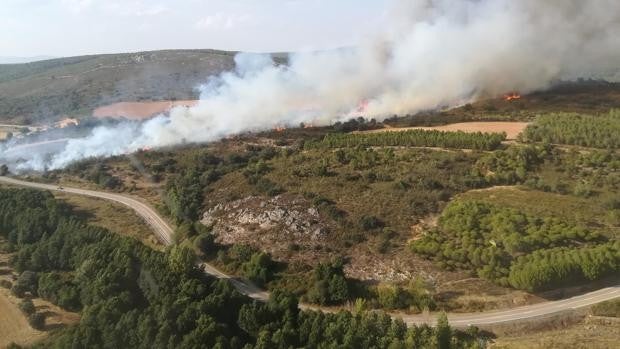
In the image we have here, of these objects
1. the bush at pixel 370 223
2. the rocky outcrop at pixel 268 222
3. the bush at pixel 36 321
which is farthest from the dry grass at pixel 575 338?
the bush at pixel 36 321

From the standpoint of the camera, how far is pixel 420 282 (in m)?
46.5

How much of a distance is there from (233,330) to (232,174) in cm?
4131

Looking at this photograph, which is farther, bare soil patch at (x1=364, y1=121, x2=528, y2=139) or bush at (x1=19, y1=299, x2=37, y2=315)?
bare soil patch at (x1=364, y1=121, x2=528, y2=139)

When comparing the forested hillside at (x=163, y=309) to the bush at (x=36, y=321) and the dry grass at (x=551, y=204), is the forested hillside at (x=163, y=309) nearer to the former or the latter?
the bush at (x=36, y=321)

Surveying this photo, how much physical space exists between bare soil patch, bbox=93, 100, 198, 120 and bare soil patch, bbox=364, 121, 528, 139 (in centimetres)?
5560

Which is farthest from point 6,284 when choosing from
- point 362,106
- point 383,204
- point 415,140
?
point 362,106

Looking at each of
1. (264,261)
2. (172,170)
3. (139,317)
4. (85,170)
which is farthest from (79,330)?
(85,170)

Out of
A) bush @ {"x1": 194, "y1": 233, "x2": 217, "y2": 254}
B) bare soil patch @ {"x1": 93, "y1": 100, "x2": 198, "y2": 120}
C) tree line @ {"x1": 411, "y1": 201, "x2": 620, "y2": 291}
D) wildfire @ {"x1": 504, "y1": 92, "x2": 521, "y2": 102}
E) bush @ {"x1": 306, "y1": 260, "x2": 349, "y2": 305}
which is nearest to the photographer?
tree line @ {"x1": 411, "y1": 201, "x2": 620, "y2": 291}

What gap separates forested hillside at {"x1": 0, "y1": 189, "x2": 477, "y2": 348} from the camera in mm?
36156

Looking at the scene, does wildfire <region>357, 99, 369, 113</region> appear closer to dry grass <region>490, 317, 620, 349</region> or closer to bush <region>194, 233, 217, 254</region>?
bush <region>194, 233, 217, 254</region>

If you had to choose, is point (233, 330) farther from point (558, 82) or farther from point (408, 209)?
point (558, 82)

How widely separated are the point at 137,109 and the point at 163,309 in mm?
101938

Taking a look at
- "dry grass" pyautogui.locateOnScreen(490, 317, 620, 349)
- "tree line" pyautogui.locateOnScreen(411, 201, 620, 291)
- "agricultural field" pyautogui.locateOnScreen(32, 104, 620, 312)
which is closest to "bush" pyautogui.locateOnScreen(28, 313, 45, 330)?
"agricultural field" pyautogui.locateOnScreen(32, 104, 620, 312)

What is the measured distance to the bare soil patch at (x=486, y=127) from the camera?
83.7 meters
